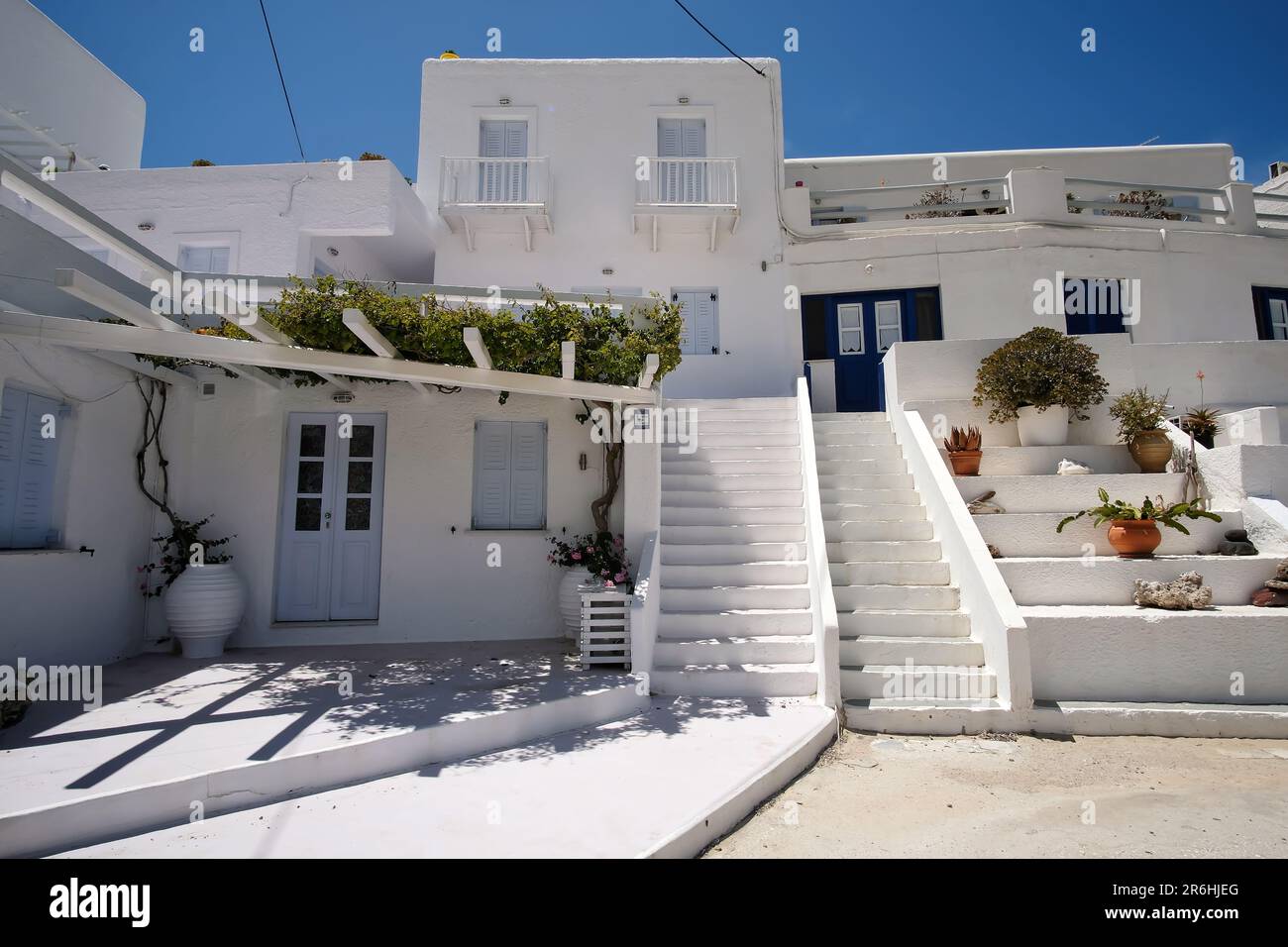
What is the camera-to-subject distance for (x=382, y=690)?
5.67 m

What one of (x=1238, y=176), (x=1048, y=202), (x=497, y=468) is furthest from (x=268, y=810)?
(x=1238, y=176)

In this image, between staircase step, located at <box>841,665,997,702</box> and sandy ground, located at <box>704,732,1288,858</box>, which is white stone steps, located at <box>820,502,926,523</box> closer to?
staircase step, located at <box>841,665,997,702</box>

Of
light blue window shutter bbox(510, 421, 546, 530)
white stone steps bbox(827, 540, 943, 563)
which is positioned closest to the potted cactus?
white stone steps bbox(827, 540, 943, 563)

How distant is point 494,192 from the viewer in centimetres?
1198

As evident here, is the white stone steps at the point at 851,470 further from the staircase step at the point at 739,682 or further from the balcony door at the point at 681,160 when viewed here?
the balcony door at the point at 681,160

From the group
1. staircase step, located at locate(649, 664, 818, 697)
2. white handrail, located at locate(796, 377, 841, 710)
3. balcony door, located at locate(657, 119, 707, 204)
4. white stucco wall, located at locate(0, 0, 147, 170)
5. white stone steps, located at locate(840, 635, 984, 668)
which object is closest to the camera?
white handrail, located at locate(796, 377, 841, 710)

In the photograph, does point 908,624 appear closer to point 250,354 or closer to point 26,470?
point 250,354

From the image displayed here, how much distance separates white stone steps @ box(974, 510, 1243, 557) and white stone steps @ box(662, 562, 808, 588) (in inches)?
74.1

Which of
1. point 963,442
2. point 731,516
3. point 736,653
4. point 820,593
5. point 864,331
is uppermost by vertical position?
point 864,331

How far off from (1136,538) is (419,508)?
7402mm

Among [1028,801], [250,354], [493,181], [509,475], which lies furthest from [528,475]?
[493,181]

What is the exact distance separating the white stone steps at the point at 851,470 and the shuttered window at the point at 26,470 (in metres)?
7.68

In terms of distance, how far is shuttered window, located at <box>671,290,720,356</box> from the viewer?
11.9 meters

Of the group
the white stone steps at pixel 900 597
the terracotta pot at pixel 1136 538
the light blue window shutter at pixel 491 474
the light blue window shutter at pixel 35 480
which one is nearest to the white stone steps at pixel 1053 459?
the terracotta pot at pixel 1136 538
